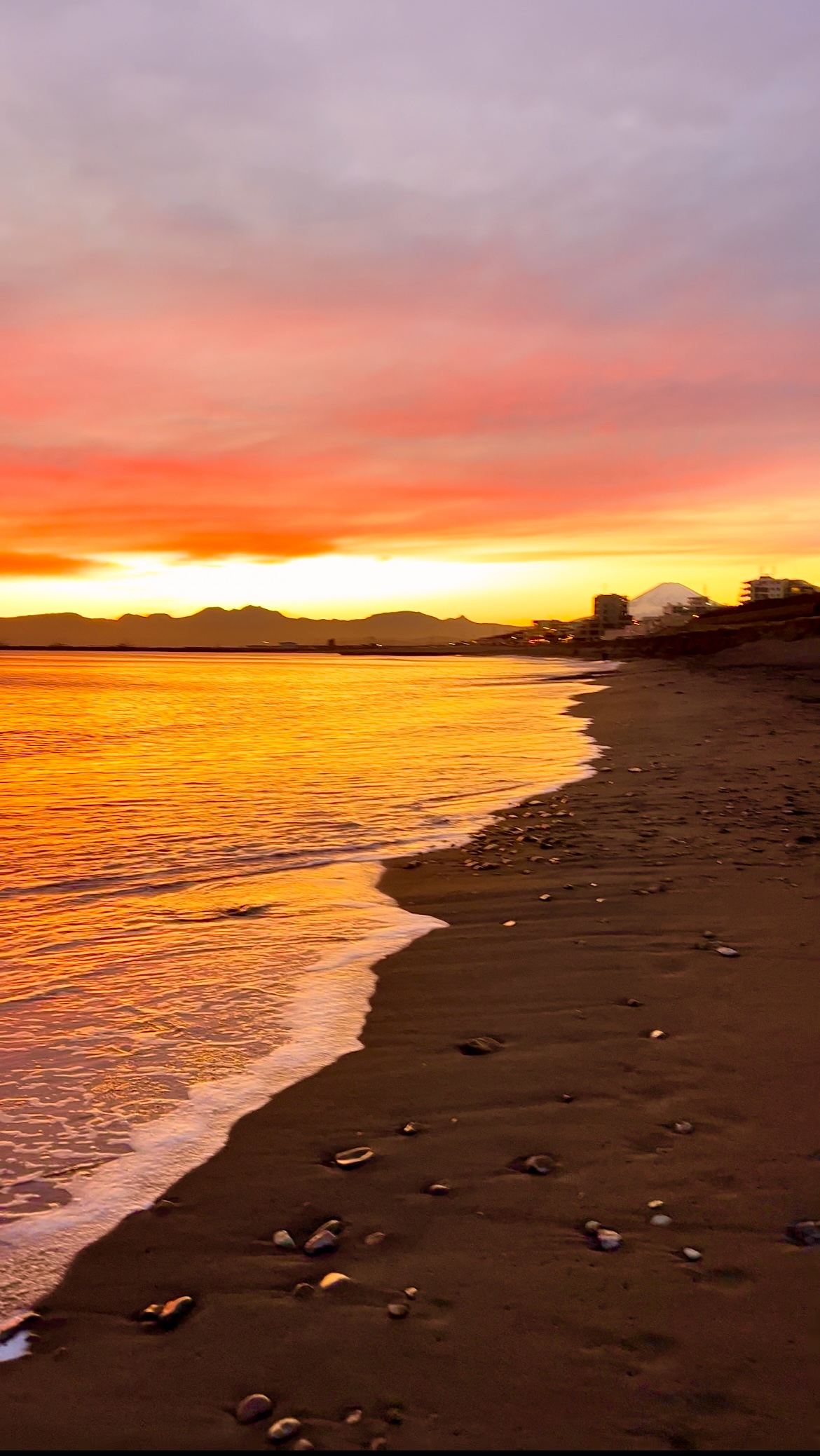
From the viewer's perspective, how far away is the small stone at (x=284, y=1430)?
2516 mm

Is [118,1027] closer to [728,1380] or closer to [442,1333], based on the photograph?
[442,1333]

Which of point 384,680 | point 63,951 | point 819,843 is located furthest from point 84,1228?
point 384,680

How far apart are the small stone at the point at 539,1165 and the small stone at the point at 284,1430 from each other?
1.50m

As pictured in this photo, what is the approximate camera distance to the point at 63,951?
6.93 m

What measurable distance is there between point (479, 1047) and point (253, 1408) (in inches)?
102

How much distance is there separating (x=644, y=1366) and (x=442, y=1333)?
63 centimetres

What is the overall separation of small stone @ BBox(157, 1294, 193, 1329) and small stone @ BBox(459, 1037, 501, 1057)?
219cm

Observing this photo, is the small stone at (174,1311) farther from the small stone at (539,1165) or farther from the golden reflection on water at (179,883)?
the small stone at (539,1165)

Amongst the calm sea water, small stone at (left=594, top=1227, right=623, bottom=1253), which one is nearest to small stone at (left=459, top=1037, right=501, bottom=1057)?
the calm sea water

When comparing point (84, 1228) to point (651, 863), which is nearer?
point (84, 1228)

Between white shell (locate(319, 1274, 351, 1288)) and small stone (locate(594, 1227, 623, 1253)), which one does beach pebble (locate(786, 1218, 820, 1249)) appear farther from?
white shell (locate(319, 1274, 351, 1288))

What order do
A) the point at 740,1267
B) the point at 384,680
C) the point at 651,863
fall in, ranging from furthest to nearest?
the point at 384,680, the point at 651,863, the point at 740,1267

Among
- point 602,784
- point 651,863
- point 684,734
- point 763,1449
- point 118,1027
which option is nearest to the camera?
point 763,1449

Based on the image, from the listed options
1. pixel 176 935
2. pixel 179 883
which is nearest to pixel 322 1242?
pixel 176 935
